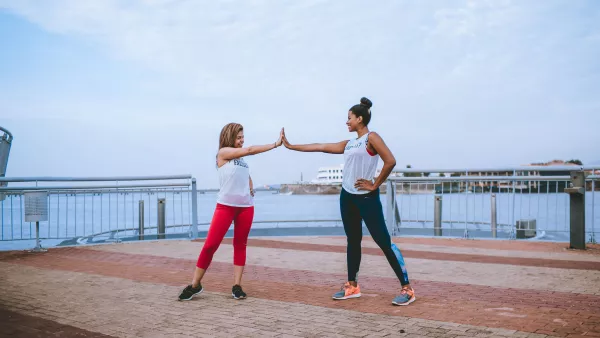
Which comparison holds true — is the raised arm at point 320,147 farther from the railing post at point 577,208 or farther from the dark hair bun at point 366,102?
the railing post at point 577,208

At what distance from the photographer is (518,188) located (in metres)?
10.8

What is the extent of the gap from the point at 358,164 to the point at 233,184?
127 cm

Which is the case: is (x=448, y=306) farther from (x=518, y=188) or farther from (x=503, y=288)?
(x=518, y=188)

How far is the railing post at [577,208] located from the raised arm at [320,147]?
5.50 meters

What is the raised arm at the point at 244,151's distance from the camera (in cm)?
502

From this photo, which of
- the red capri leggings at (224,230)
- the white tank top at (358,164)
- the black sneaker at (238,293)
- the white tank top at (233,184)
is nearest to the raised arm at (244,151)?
the white tank top at (233,184)

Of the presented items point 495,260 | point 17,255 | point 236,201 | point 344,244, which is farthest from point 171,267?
point 495,260

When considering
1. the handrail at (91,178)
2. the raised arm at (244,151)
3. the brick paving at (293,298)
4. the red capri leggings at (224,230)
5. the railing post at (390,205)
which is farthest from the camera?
the railing post at (390,205)

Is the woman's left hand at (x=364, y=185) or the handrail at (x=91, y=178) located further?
the handrail at (x=91, y=178)

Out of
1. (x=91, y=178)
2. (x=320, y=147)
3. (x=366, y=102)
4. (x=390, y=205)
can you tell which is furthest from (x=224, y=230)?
(x=390, y=205)

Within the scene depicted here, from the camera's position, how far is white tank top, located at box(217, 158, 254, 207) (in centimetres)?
527

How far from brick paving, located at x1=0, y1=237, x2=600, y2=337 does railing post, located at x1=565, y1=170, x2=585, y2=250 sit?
1.88ft

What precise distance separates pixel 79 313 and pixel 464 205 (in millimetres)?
8950

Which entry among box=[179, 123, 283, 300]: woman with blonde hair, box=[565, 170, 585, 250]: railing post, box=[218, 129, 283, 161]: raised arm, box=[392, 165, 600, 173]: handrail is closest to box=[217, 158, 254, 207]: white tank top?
box=[179, 123, 283, 300]: woman with blonde hair
